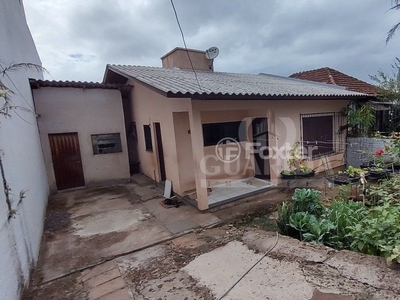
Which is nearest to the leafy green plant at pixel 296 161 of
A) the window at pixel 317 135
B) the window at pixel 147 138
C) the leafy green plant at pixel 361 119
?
the window at pixel 317 135

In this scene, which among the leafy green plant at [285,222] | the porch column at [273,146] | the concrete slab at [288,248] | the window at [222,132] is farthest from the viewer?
the window at [222,132]

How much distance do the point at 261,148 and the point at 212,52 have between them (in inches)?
224

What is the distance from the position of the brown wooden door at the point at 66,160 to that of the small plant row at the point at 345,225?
326 inches

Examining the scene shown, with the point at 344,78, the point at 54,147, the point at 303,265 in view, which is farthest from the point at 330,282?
the point at 344,78

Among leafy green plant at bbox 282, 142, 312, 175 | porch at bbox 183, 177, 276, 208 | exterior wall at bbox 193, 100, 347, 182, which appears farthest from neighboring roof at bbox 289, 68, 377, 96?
porch at bbox 183, 177, 276, 208

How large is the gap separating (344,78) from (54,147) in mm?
17998

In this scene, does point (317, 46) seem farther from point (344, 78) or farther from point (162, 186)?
point (162, 186)

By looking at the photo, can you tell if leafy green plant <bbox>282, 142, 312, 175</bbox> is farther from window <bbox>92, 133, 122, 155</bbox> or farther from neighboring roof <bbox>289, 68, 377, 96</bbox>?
neighboring roof <bbox>289, 68, 377, 96</bbox>

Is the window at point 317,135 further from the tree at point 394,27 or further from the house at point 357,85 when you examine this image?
the tree at point 394,27

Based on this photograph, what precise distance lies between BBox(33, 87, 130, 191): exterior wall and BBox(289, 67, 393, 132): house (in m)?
11.7

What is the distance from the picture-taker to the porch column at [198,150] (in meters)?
5.62

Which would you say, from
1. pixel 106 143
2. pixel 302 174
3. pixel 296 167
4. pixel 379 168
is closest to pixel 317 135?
pixel 296 167

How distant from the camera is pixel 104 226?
18.0ft

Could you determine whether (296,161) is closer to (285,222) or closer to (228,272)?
(285,222)
